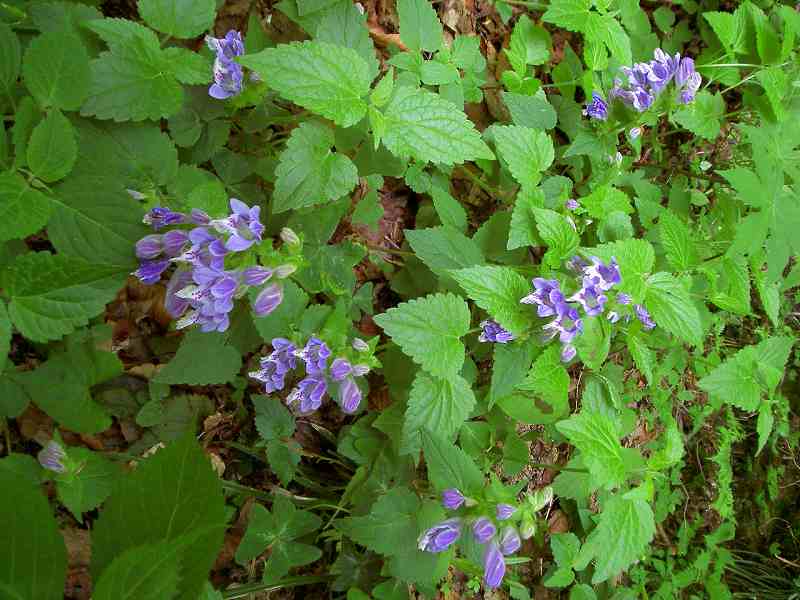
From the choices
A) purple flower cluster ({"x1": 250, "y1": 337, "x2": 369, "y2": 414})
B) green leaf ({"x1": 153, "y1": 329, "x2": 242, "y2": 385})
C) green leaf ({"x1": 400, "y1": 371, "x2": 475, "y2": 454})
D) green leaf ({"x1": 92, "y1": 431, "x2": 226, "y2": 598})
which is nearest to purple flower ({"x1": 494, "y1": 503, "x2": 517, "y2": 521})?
green leaf ({"x1": 400, "y1": 371, "x2": 475, "y2": 454})

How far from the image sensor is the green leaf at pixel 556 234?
224cm

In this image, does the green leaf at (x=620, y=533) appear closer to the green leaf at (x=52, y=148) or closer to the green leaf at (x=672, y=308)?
the green leaf at (x=672, y=308)

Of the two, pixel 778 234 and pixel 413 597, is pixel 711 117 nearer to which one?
pixel 778 234

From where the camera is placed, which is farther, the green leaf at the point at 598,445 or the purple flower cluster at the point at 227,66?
the green leaf at the point at 598,445

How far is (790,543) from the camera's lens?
3.89m

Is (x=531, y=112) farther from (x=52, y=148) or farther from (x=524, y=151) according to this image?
(x=52, y=148)

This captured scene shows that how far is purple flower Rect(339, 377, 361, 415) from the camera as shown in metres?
1.99

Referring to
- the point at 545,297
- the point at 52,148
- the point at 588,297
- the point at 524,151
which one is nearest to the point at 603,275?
the point at 588,297

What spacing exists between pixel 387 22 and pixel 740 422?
3.16 meters

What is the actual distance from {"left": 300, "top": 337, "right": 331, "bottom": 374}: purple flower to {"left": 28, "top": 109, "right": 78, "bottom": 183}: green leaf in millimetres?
827

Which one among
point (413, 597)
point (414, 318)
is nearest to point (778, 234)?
point (414, 318)

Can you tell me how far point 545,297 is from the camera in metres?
2.04

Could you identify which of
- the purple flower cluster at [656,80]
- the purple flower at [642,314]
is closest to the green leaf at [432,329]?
the purple flower at [642,314]

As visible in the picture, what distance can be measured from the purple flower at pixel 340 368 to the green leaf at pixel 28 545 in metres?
0.98
